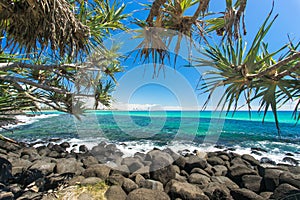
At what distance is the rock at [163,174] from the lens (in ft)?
12.4

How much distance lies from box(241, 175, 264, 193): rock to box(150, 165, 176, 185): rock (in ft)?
5.45

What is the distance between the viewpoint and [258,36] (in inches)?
47.1

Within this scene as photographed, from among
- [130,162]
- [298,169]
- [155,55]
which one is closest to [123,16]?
[155,55]

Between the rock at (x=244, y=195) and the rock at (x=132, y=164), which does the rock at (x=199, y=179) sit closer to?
the rock at (x=244, y=195)

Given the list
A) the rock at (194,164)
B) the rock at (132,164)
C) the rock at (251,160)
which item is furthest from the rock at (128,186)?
the rock at (251,160)

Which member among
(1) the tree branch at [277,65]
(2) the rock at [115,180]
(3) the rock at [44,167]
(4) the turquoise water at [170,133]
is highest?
(1) the tree branch at [277,65]

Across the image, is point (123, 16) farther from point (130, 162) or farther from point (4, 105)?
point (130, 162)

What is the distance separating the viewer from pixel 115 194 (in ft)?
9.75

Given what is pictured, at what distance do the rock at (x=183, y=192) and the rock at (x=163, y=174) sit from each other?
1.15ft

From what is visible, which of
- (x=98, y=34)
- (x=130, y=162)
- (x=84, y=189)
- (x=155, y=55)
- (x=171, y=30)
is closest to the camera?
(x=171, y=30)

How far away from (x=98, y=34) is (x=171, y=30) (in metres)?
1.45

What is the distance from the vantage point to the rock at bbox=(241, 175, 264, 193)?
3.81 meters

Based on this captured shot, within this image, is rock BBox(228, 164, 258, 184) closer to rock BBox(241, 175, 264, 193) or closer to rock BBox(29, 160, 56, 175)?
rock BBox(241, 175, 264, 193)

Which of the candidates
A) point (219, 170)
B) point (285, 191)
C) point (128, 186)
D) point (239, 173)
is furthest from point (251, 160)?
point (128, 186)
